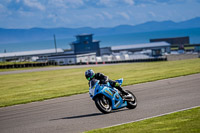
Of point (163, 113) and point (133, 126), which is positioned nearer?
point (133, 126)

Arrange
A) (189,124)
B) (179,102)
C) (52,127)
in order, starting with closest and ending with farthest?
(189,124) < (52,127) < (179,102)

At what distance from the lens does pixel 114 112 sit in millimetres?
13367

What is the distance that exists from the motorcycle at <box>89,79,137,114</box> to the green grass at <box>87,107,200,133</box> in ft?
7.96

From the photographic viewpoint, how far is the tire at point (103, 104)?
12.8 meters

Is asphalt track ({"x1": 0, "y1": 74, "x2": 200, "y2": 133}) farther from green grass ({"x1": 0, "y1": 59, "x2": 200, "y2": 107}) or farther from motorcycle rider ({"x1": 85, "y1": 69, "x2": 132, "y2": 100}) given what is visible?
green grass ({"x1": 0, "y1": 59, "x2": 200, "y2": 107})

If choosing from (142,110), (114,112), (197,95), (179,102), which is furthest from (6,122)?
(197,95)

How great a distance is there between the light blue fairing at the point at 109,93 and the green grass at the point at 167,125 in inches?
97.4

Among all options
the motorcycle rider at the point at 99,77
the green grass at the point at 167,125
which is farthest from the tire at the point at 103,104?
the green grass at the point at 167,125

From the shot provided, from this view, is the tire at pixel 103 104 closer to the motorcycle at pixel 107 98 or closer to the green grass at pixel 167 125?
the motorcycle at pixel 107 98

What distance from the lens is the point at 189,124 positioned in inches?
370

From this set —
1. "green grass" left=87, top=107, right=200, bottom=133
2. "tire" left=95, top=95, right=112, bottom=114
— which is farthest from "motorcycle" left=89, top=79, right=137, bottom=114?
"green grass" left=87, top=107, right=200, bottom=133

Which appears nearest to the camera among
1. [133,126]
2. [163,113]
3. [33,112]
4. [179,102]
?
[133,126]

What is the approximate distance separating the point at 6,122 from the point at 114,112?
3.94 meters

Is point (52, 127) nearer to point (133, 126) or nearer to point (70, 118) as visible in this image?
point (70, 118)
